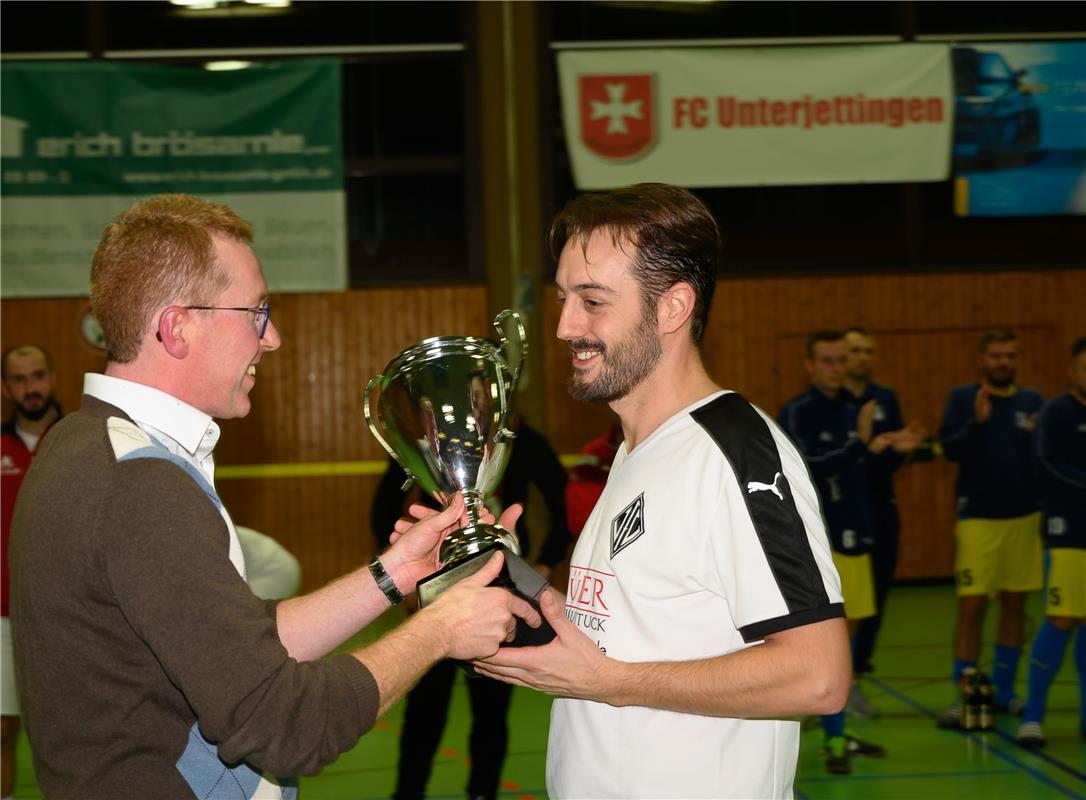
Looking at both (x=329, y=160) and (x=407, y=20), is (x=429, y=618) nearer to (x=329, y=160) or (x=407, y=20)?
(x=329, y=160)

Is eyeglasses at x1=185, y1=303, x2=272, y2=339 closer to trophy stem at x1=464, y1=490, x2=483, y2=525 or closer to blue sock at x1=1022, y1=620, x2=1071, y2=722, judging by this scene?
trophy stem at x1=464, y1=490, x2=483, y2=525

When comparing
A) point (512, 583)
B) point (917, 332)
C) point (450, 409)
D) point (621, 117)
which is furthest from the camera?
point (917, 332)

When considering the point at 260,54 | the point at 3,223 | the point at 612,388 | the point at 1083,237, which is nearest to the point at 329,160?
the point at 260,54

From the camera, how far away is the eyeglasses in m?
1.90

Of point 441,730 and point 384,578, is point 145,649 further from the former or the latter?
point 441,730

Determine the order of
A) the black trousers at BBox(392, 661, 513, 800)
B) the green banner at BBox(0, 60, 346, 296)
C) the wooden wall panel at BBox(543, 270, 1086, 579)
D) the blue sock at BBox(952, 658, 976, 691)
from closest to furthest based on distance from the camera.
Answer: the black trousers at BBox(392, 661, 513, 800), the blue sock at BBox(952, 658, 976, 691), the green banner at BBox(0, 60, 346, 296), the wooden wall panel at BBox(543, 270, 1086, 579)

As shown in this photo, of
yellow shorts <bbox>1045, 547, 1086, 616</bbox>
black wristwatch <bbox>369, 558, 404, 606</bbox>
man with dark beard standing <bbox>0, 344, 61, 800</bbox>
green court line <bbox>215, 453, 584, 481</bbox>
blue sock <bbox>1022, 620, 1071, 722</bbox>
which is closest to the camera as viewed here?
black wristwatch <bbox>369, 558, 404, 606</bbox>

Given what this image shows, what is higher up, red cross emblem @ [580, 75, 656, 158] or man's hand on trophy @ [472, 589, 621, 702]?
red cross emblem @ [580, 75, 656, 158]

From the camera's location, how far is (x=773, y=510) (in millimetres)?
1854

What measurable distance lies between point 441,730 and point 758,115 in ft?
20.5

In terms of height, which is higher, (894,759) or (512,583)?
(512,583)

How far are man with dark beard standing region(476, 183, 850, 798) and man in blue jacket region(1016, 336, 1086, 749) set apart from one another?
3.83 meters

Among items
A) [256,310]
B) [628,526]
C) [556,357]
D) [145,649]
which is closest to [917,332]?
[556,357]

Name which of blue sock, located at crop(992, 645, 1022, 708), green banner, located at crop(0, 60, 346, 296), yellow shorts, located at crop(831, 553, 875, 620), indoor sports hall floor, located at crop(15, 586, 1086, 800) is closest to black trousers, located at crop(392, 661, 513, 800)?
indoor sports hall floor, located at crop(15, 586, 1086, 800)
